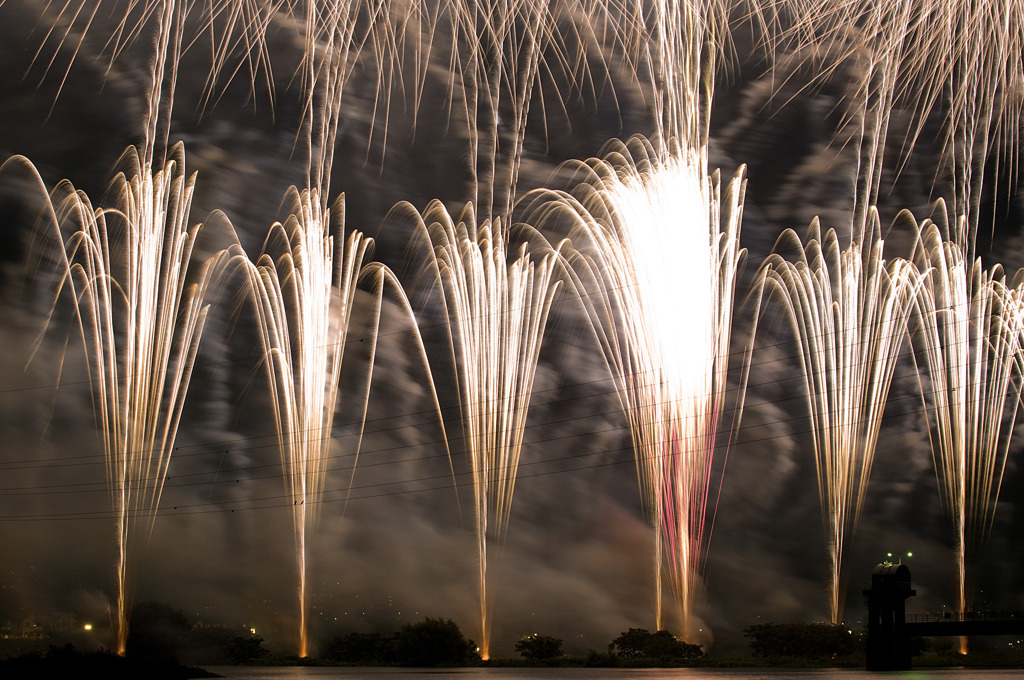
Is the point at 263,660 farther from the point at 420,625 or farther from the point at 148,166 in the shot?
the point at 148,166

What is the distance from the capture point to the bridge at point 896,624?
4738 centimetres

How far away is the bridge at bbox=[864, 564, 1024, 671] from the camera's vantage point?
1865 inches

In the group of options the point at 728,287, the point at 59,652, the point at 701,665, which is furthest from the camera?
the point at 701,665

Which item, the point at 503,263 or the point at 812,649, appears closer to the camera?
the point at 503,263

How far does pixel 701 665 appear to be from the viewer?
1916 inches

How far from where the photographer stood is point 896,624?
49.5 m

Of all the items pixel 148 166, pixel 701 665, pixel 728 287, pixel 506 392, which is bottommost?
pixel 701 665

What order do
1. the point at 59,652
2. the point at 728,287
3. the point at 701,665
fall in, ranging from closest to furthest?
1. the point at 59,652
2. the point at 728,287
3. the point at 701,665

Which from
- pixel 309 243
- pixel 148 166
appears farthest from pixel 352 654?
pixel 148 166

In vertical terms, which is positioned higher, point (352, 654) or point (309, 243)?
point (309, 243)

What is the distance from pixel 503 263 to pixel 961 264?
1908cm

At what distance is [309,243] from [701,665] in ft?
88.5

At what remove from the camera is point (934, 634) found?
49125 mm

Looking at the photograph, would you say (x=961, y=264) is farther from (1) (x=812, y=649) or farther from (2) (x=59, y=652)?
(2) (x=59, y=652)
